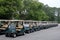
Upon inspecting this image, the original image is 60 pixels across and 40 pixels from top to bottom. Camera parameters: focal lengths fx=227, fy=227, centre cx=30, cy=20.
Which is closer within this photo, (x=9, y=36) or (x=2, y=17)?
(x=9, y=36)

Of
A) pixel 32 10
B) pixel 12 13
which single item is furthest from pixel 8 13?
pixel 32 10

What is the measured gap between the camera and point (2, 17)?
3959 cm

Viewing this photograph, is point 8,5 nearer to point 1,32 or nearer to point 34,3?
point 1,32

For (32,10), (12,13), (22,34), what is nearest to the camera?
(22,34)

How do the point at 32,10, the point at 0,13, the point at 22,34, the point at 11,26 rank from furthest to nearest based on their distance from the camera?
the point at 32,10 < the point at 0,13 < the point at 22,34 < the point at 11,26

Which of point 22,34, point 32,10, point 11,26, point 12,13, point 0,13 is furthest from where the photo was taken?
point 32,10

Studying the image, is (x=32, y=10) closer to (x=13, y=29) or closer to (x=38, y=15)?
(x=38, y=15)

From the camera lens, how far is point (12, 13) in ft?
135

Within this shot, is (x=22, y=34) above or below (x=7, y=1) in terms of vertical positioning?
below

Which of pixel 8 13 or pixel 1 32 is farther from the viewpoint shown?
pixel 8 13

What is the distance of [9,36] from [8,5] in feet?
51.6

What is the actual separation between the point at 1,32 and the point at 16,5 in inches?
584

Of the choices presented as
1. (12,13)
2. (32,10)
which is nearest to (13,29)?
(12,13)

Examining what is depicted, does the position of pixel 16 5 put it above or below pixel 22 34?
above
